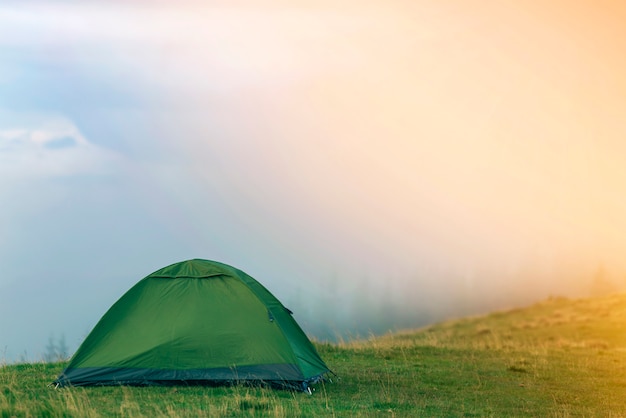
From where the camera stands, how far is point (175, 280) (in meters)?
17.3

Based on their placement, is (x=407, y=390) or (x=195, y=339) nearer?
(x=195, y=339)

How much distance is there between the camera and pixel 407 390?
56.4 feet

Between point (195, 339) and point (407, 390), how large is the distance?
15.6ft

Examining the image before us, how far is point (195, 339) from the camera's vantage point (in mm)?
16375

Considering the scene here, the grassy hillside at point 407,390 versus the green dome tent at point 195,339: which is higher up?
the green dome tent at point 195,339

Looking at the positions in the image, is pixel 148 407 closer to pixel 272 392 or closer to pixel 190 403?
pixel 190 403

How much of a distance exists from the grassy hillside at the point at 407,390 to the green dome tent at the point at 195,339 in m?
0.48

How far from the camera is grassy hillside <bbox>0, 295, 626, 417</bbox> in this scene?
13.8m

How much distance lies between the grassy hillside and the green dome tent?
48 centimetres

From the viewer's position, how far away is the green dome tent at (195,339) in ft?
53.0

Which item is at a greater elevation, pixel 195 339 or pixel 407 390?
pixel 195 339

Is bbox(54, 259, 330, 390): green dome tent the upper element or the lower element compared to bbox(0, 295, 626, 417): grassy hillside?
upper

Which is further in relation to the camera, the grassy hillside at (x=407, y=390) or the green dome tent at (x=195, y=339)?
the green dome tent at (x=195, y=339)

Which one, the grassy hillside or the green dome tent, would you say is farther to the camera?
the green dome tent
